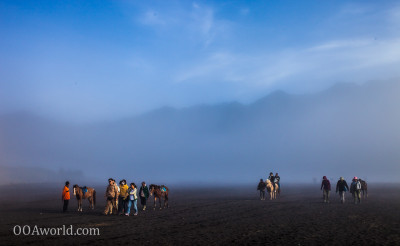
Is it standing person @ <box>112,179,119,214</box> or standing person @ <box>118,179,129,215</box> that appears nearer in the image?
standing person @ <box>112,179,119,214</box>

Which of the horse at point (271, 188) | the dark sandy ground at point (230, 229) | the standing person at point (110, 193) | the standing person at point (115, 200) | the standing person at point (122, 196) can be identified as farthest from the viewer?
the horse at point (271, 188)

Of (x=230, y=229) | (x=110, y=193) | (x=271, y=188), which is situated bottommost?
(x=230, y=229)

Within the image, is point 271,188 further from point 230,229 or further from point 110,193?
point 230,229

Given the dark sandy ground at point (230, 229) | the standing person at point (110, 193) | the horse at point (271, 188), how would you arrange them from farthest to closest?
the horse at point (271, 188), the standing person at point (110, 193), the dark sandy ground at point (230, 229)

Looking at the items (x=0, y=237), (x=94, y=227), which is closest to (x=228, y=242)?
(x=94, y=227)

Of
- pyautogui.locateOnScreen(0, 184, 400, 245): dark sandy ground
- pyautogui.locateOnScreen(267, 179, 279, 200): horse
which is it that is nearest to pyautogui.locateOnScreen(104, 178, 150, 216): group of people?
pyautogui.locateOnScreen(0, 184, 400, 245): dark sandy ground

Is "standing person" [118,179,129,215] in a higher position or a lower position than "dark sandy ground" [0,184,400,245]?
higher

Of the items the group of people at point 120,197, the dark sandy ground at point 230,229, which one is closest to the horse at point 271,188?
the dark sandy ground at point 230,229

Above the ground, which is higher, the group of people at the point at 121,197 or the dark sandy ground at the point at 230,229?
the group of people at the point at 121,197

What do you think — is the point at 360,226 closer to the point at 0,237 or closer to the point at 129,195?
the point at 129,195

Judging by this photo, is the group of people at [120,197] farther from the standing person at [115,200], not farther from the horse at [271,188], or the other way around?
the horse at [271,188]

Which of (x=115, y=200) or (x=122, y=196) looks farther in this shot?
(x=115, y=200)

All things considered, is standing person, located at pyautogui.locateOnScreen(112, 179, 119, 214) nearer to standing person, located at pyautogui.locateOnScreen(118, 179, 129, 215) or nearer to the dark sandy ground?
standing person, located at pyautogui.locateOnScreen(118, 179, 129, 215)

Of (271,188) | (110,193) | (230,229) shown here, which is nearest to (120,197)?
(110,193)
